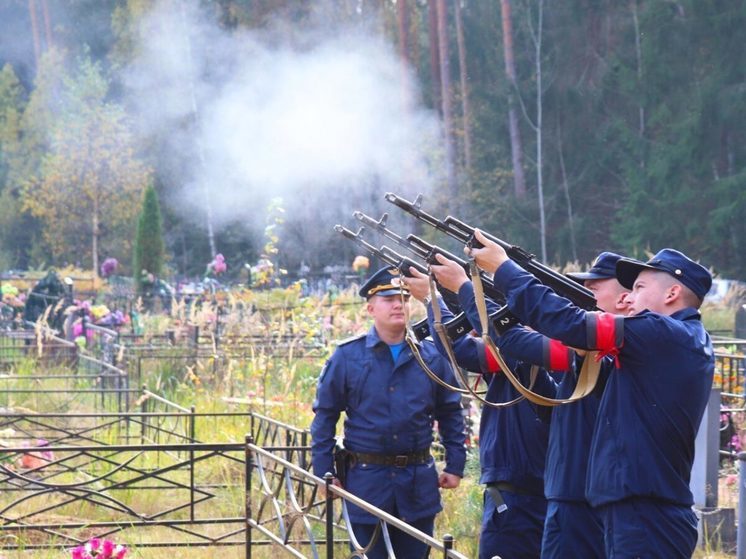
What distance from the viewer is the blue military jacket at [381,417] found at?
5.61 metres

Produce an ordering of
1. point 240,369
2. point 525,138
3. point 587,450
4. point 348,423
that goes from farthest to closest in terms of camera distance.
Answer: point 525,138 < point 240,369 < point 348,423 < point 587,450

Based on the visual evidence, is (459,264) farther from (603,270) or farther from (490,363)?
(490,363)

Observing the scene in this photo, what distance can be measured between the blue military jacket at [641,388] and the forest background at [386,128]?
27773 mm

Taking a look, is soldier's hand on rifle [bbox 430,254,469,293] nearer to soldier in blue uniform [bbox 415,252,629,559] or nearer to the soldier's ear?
soldier in blue uniform [bbox 415,252,629,559]

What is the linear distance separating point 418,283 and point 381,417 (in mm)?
895

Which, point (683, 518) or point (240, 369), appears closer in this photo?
point (683, 518)

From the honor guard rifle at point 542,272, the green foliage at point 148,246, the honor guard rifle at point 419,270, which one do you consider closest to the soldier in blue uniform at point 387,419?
the honor guard rifle at point 419,270

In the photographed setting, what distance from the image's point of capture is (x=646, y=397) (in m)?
3.95

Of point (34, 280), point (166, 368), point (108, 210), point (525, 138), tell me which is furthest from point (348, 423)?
point (108, 210)

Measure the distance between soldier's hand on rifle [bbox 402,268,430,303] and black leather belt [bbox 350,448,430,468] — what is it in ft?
3.08

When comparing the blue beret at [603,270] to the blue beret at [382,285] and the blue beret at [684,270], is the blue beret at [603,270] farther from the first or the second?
the blue beret at [382,285]

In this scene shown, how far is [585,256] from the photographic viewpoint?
122 feet

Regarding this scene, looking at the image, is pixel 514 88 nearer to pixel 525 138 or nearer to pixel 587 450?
pixel 525 138

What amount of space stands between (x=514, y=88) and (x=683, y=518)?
3512 cm
